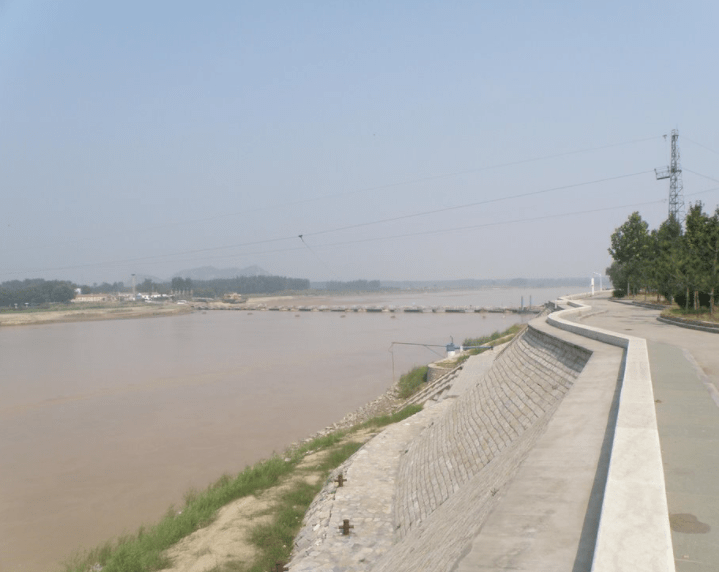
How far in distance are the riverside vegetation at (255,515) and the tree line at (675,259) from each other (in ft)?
53.0

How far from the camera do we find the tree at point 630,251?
4397cm

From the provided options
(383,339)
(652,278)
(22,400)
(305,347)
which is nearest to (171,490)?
(22,400)

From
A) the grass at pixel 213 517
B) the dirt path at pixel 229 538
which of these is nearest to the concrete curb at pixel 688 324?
the grass at pixel 213 517

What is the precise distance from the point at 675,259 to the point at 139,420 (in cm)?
2674

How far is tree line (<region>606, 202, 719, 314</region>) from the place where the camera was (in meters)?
23.3

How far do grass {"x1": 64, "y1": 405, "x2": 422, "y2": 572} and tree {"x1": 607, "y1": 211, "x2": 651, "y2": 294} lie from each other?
1433 inches

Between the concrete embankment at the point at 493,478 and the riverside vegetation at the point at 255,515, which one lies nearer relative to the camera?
the concrete embankment at the point at 493,478

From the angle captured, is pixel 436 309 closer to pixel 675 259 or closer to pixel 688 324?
pixel 675 259

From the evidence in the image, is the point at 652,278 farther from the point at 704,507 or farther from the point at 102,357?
the point at 102,357

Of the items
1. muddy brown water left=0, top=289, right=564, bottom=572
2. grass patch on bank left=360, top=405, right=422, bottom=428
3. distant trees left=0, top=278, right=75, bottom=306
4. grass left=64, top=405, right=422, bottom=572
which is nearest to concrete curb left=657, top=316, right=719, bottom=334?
grass patch on bank left=360, top=405, right=422, bottom=428

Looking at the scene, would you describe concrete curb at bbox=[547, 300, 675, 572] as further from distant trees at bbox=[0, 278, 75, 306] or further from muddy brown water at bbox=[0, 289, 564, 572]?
distant trees at bbox=[0, 278, 75, 306]

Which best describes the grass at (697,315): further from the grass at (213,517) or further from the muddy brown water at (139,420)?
the grass at (213,517)

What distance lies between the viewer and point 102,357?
46.2 meters

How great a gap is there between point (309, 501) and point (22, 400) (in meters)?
24.1
